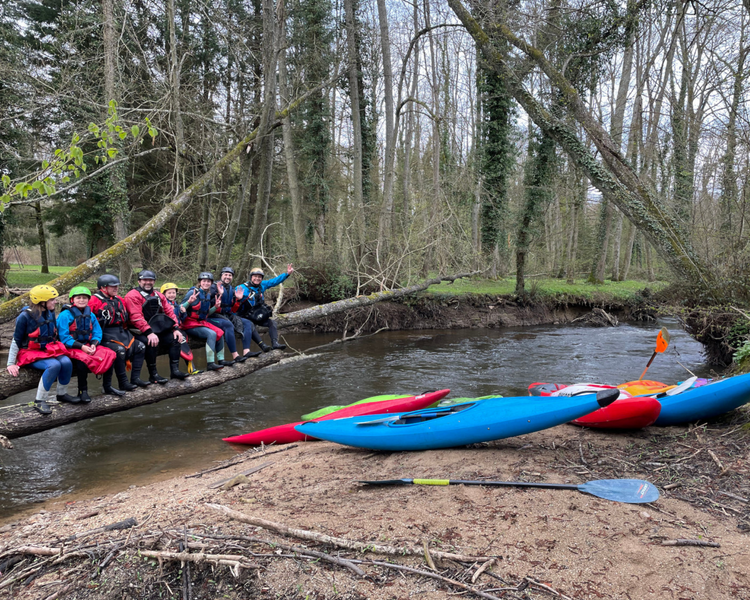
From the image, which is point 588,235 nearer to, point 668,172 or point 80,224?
point 668,172

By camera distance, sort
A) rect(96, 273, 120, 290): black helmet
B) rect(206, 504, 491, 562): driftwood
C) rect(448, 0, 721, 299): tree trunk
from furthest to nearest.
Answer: rect(448, 0, 721, 299): tree trunk < rect(96, 273, 120, 290): black helmet < rect(206, 504, 491, 562): driftwood

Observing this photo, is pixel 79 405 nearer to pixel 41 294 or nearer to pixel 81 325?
pixel 81 325

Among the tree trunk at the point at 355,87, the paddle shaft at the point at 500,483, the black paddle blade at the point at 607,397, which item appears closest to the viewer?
the paddle shaft at the point at 500,483

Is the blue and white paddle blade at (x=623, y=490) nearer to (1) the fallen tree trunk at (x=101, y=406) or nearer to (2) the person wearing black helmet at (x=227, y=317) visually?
(1) the fallen tree trunk at (x=101, y=406)

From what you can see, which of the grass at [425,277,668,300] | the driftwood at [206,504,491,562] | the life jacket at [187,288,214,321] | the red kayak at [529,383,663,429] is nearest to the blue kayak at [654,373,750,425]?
the red kayak at [529,383,663,429]

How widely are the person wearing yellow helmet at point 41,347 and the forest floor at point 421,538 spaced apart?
130 centimetres

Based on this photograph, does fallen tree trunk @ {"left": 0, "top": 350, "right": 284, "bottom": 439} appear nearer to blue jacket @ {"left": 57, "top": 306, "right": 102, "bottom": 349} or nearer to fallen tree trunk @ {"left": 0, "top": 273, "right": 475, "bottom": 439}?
fallen tree trunk @ {"left": 0, "top": 273, "right": 475, "bottom": 439}

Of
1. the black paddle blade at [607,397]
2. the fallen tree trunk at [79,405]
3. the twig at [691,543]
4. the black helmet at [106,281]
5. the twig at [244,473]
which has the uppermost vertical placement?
the black helmet at [106,281]

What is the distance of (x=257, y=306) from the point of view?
720 centimetres

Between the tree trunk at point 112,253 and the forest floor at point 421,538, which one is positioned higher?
the tree trunk at point 112,253

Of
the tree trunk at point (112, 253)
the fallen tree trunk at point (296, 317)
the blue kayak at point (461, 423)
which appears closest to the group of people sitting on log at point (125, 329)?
the fallen tree trunk at point (296, 317)

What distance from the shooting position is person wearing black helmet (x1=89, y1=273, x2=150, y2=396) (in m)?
5.19

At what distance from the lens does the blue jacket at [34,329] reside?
453cm

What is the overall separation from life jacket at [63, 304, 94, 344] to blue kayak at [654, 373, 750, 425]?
605 cm
